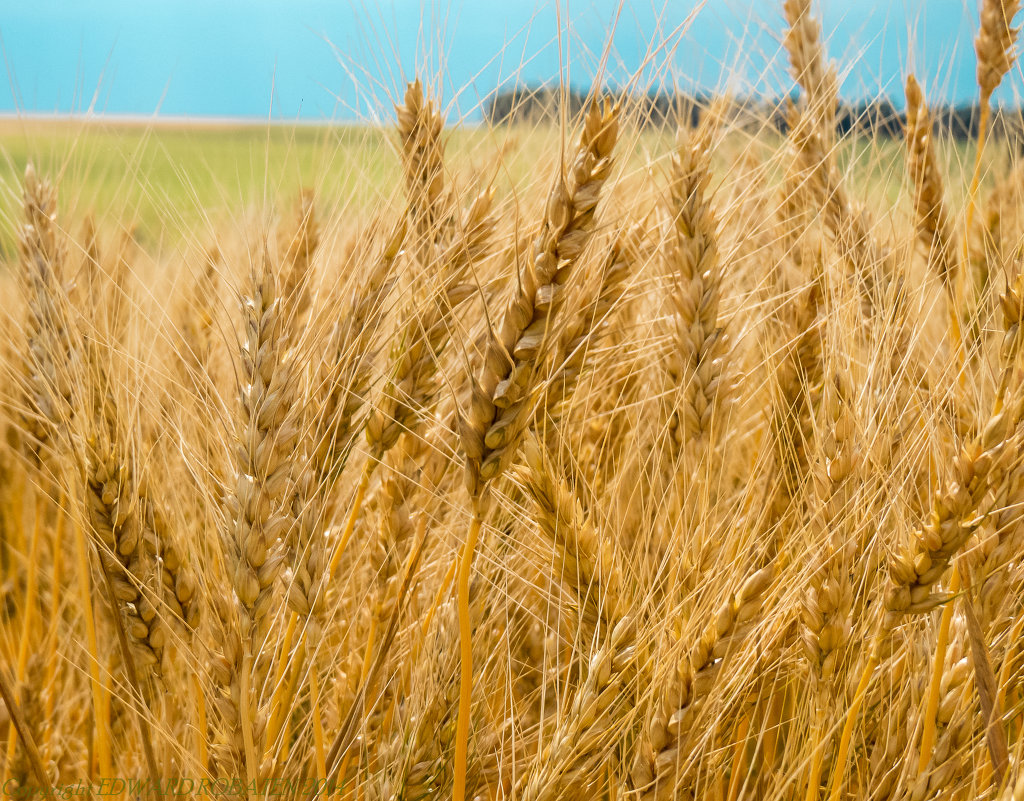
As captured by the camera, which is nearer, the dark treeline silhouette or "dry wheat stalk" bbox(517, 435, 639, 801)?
"dry wheat stalk" bbox(517, 435, 639, 801)

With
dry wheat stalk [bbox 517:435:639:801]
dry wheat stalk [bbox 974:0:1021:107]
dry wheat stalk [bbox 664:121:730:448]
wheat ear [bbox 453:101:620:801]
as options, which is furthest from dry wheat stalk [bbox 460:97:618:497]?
dry wheat stalk [bbox 974:0:1021:107]

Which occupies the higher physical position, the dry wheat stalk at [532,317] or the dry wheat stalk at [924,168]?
the dry wheat stalk at [924,168]

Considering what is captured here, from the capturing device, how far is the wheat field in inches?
32.3

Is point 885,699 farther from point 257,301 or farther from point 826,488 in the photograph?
point 257,301

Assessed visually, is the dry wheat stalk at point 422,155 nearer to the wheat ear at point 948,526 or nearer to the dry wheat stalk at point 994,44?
the wheat ear at point 948,526

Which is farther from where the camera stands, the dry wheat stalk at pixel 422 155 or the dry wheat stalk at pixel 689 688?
the dry wheat stalk at pixel 422 155

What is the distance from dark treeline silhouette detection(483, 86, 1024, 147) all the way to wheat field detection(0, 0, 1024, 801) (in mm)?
54

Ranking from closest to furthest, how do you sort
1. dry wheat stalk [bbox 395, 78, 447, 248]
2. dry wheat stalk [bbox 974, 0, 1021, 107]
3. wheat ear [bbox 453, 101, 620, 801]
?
1. wheat ear [bbox 453, 101, 620, 801]
2. dry wheat stalk [bbox 395, 78, 447, 248]
3. dry wheat stalk [bbox 974, 0, 1021, 107]

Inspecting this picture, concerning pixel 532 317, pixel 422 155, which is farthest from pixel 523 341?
pixel 422 155

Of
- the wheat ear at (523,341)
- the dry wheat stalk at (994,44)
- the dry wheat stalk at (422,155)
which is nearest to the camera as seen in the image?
the wheat ear at (523,341)

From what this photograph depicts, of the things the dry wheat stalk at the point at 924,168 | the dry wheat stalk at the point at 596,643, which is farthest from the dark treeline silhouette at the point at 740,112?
the dry wheat stalk at the point at 596,643

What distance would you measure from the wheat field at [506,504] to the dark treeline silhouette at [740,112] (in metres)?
0.05

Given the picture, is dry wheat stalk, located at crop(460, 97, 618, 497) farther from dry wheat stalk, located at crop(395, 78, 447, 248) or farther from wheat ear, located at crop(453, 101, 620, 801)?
dry wheat stalk, located at crop(395, 78, 447, 248)

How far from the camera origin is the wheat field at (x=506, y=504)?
82 cm
